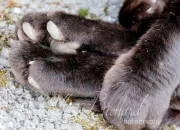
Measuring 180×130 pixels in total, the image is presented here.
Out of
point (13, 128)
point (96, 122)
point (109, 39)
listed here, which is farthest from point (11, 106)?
point (109, 39)

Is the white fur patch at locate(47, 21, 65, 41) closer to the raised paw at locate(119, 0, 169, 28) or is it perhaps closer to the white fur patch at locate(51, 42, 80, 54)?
the white fur patch at locate(51, 42, 80, 54)

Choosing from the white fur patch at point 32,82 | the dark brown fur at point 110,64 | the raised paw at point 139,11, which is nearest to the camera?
the dark brown fur at point 110,64

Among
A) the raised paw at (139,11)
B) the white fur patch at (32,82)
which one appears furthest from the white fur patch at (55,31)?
the raised paw at (139,11)

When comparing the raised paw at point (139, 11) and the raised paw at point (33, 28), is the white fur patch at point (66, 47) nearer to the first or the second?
the raised paw at point (33, 28)

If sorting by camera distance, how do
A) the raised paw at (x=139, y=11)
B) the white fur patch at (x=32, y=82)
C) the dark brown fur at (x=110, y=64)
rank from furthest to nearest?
the raised paw at (x=139, y=11)
the white fur patch at (x=32, y=82)
the dark brown fur at (x=110, y=64)

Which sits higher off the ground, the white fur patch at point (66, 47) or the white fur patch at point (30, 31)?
the white fur patch at point (30, 31)

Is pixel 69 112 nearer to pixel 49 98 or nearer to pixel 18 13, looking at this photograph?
pixel 49 98
